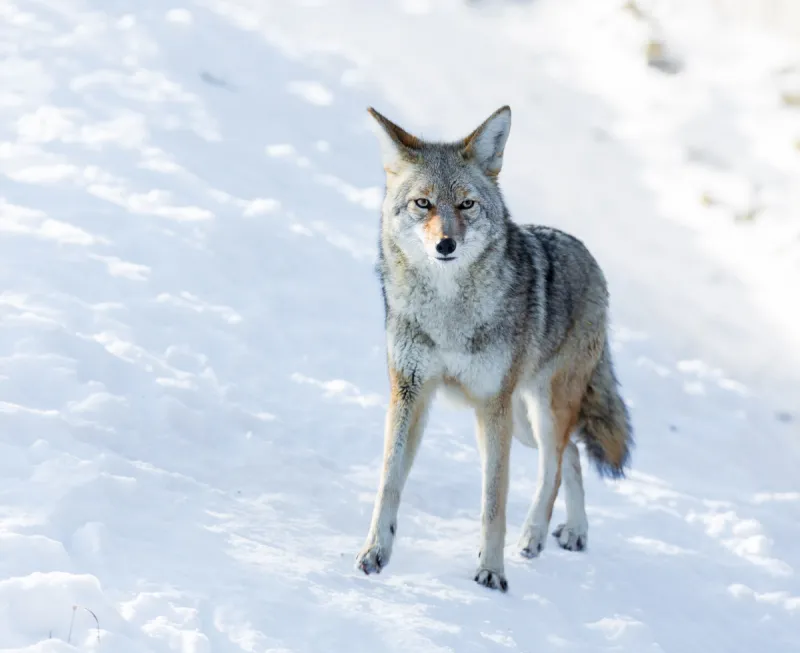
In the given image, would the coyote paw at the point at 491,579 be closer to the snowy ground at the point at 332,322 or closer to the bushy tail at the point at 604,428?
the snowy ground at the point at 332,322

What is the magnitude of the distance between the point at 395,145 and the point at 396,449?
5.27 ft

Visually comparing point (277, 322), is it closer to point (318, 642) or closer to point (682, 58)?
point (318, 642)

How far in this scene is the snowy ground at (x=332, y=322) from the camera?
4398 mm

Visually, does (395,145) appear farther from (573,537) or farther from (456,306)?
(573,537)

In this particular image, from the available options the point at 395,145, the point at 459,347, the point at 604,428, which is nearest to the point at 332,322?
the point at 604,428

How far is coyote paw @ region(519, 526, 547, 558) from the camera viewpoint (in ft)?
18.0

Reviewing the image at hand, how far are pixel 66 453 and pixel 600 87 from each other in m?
10.9

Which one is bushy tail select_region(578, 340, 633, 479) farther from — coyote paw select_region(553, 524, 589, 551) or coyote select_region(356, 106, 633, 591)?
coyote select_region(356, 106, 633, 591)

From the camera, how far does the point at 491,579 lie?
4.87m

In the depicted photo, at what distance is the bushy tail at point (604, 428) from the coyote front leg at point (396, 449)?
1.44 m

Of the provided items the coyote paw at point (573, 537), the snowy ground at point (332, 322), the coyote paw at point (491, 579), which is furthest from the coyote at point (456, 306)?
the snowy ground at point (332, 322)

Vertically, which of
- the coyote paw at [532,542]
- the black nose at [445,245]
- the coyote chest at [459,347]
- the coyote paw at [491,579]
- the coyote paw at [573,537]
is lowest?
the coyote paw at [491,579]

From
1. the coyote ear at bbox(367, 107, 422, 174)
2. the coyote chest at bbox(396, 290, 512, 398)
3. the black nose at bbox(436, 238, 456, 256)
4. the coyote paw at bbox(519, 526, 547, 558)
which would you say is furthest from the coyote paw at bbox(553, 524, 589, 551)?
the coyote ear at bbox(367, 107, 422, 174)

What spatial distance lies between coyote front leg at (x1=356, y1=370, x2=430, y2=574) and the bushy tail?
1.44 metres
